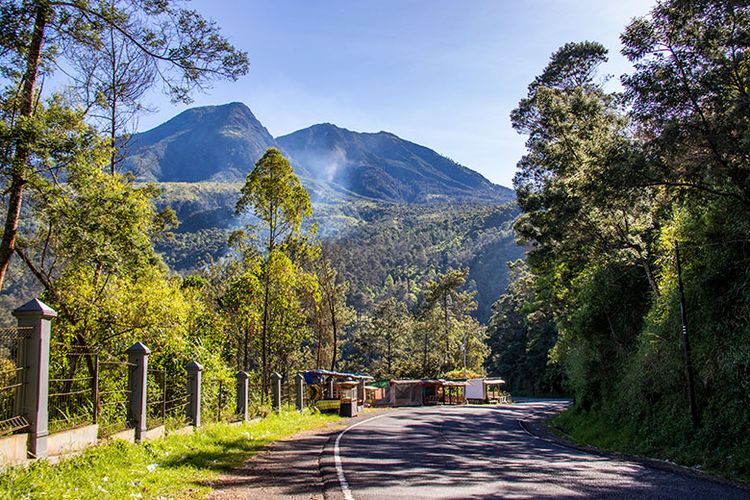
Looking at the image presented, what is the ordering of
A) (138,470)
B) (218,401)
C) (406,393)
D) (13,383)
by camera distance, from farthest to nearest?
(406,393) < (218,401) < (138,470) < (13,383)

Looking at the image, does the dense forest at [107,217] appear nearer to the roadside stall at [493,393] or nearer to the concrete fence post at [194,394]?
the concrete fence post at [194,394]

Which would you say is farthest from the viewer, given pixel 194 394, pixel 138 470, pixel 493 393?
pixel 493 393

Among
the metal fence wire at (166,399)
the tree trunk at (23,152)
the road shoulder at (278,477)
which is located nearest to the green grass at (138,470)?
the road shoulder at (278,477)

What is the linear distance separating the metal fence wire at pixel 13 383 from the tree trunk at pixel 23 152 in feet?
5.77

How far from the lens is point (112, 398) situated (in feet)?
38.2

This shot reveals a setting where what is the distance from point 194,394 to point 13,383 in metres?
6.87

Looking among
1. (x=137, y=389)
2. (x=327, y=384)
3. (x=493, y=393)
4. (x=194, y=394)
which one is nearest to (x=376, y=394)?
(x=327, y=384)

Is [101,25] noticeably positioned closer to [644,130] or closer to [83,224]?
[83,224]

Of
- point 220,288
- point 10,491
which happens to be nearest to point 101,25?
point 10,491

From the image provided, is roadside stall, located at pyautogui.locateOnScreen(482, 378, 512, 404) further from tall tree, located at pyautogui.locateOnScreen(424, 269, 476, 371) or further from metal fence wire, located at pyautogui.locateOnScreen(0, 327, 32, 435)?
metal fence wire, located at pyautogui.locateOnScreen(0, 327, 32, 435)

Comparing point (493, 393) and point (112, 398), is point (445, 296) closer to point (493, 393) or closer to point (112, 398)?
point (493, 393)

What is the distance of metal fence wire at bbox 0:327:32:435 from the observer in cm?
756

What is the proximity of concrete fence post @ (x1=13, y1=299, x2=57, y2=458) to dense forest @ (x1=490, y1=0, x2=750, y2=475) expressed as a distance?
11679 millimetres

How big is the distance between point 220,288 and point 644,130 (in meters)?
47.3
